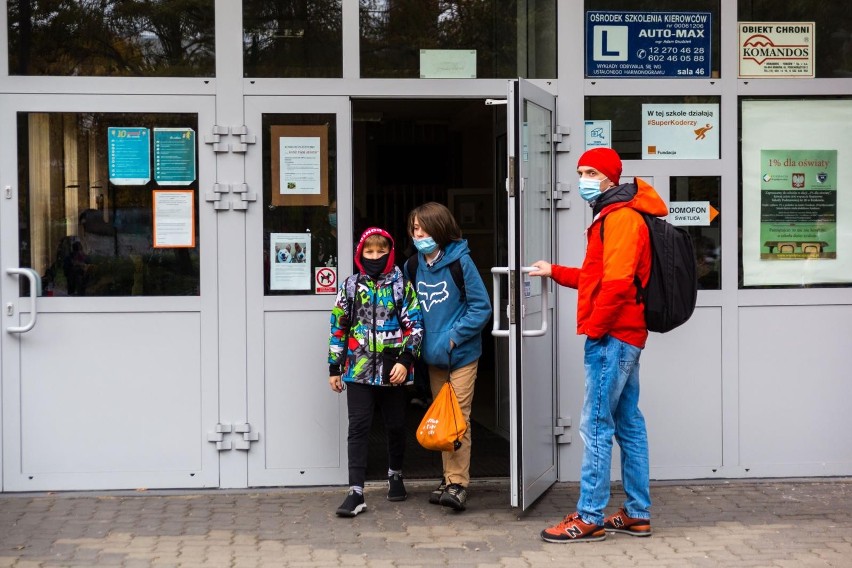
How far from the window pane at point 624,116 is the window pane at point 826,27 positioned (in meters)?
0.85

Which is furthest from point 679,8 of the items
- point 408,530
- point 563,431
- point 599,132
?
point 408,530

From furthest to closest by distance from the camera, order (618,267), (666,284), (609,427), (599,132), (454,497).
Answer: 1. (599,132)
2. (454,497)
3. (609,427)
4. (666,284)
5. (618,267)

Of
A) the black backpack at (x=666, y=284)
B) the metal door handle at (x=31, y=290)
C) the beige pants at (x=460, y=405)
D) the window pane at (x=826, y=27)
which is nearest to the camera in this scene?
the black backpack at (x=666, y=284)

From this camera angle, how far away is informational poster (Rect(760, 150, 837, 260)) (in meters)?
6.80

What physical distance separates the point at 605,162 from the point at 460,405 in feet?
5.27

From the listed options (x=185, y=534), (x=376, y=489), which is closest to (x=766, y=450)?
(x=376, y=489)

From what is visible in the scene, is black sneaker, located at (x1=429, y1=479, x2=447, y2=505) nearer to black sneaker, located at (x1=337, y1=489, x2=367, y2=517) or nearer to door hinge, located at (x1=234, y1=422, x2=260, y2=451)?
black sneaker, located at (x1=337, y1=489, x2=367, y2=517)

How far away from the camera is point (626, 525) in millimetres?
5688

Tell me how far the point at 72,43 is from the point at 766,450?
4833mm

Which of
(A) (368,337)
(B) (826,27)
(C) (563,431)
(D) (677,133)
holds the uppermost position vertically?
(B) (826,27)

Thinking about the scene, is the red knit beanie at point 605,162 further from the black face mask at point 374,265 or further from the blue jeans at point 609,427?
the black face mask at point 374,265

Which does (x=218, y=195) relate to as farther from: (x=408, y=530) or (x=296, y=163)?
(x=408, y=530)

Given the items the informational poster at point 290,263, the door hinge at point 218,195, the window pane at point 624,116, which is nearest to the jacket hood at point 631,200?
the window pane at point 624,116

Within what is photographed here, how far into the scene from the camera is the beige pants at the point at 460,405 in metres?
6.19
